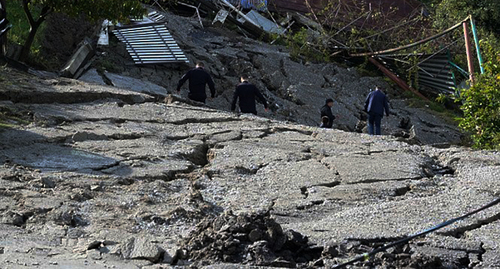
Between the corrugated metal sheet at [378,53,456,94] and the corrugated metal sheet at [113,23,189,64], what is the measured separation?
5655mm

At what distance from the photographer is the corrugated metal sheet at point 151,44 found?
18.1 metres

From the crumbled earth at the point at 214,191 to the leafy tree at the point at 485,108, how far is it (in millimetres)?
1512

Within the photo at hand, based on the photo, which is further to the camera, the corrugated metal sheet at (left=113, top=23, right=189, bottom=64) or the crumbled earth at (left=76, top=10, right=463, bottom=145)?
the corrugated metal sheet at (left=113, top=23, right=189, bottom=64)

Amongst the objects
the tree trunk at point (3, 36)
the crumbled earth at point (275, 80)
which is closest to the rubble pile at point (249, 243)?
the crumbled earth at point (275, 80)

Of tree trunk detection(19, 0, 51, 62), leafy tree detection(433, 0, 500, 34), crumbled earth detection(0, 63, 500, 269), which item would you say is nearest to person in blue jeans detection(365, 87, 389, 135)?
crumbled earth detection(0, 63, 500, 269)

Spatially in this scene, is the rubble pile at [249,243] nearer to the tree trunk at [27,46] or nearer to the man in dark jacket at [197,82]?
the man in dark jacket at [197,82]

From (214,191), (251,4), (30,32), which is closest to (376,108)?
(30,32)

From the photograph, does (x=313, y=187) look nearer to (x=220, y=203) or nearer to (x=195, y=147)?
(x=220, y=203)

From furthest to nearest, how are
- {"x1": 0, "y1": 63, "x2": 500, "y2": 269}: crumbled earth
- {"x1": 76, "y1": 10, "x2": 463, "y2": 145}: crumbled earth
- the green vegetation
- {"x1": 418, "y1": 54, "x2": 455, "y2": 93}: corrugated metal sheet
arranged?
{"x1": 418, "y1": 54, "x2": 455, "y2": 93}: corrugated metal sheet, {"x1": 76, "y1": 10, "x2": 463, "y2": 145}: crumbled earth, the green vegetation, {"x1": 0, "y1": 63, "x2": 500, "y2": 269}: crumbled earth

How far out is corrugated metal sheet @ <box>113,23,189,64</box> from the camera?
1809 cm

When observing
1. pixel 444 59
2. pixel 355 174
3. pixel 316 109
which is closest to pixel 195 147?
pixel 355 174

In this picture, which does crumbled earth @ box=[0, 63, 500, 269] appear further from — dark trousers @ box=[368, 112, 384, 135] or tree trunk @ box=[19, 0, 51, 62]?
dark trousers @ box=[368, 112, 384, 135]

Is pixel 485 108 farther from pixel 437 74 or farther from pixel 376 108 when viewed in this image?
pixel 437 74

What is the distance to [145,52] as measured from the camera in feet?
59.7
